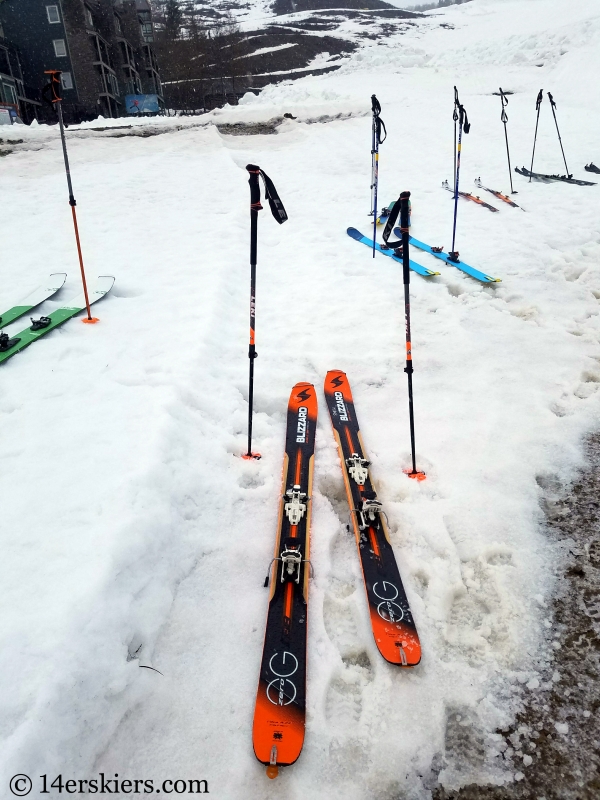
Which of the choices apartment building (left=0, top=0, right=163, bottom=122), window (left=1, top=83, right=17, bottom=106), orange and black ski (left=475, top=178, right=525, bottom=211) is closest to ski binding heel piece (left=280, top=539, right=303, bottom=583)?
orange and black ski (left=475, top=178, right=525, bottom=211)

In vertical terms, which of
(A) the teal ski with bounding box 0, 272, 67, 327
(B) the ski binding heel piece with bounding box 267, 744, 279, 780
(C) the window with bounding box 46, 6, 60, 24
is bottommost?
(B) the ski binding heel piece with bounding box 267, 744, 279, 780

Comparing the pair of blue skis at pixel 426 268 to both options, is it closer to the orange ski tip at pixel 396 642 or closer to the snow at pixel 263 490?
the snow at pixel 263 490

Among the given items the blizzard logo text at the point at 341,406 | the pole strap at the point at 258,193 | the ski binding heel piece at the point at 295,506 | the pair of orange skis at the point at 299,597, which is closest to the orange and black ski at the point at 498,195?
the blizzard logo text at the point at 341,406

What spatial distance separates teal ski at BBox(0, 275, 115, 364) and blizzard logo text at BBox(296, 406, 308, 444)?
11.3 feet

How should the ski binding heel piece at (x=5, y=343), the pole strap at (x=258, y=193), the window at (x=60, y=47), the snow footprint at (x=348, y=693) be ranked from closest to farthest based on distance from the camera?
the snow footprint at (x=348, y=693) < the pole strap at (x=258, y=193) < the ski binding heel piece at (x=5, y=343) < the window at (x=60, y=47)

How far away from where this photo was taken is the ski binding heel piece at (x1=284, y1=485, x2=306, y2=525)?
3.69 metres

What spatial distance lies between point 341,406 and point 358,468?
3.43ft

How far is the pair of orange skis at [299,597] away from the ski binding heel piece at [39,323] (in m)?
3.74

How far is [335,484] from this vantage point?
422 cm

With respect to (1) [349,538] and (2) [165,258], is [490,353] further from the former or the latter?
(2) [165,258]

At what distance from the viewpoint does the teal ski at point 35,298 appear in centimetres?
629

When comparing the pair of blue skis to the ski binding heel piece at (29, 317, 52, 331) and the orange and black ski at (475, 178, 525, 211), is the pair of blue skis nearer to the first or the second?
the orange and black ski at (475, 178, 525, 211)

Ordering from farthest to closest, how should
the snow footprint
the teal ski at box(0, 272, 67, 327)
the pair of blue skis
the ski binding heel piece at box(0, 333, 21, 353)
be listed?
the pair of blue skis, the teal ski at box(0, 272, 67, 327), the ski binding heel piece at box(0, 333, 21, 353), the snow footprint

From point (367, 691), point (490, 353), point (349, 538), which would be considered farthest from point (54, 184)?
point (367, 691)
